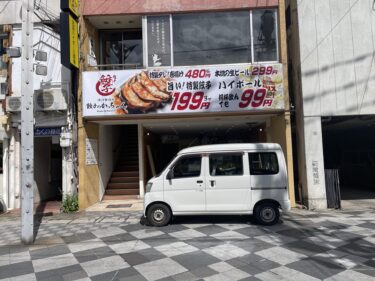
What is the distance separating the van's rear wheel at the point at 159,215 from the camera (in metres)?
8.69

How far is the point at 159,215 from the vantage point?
8711 millimetres

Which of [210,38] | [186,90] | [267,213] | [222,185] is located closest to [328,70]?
[210,38]

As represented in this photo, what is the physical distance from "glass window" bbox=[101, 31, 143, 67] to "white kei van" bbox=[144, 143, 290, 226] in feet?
20.7

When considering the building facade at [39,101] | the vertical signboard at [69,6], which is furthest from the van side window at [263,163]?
the vertical signboard at [69,6]

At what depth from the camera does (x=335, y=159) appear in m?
19.3

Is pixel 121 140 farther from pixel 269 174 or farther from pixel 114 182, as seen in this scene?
pixel 269 174

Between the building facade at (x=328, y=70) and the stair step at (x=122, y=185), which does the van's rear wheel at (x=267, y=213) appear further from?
the stair step at (x=122, y=185)

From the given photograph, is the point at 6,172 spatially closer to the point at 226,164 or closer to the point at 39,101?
the point at 39,101

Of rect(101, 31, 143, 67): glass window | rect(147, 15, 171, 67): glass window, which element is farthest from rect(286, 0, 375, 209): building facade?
rect(101, 31, 143, 67): glass window

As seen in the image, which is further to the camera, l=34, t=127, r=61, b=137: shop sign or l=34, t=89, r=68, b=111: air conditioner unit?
l=34, t=127, r=61, b=137: shop sign

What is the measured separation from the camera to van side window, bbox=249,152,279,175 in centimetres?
861

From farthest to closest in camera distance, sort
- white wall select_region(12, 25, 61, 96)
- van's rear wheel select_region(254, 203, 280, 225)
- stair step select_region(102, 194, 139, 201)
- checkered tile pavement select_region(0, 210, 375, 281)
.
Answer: stair step select_region(102, 194, 139, 201)
white wall select_region(12, 25, 61, 96)
van's rear wheel select_region(254, 203, 280, 225)
checkered tile pavement select_region(0, 210, 375, 281)

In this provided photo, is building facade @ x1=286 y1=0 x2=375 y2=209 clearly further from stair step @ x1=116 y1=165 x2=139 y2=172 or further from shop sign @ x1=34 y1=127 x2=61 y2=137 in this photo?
shop sign @ x1=34 y1=127 x2=61 y2=137

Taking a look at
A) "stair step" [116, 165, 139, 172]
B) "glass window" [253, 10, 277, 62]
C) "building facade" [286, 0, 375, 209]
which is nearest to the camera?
"building facade" [286, 0, 375, 209]
